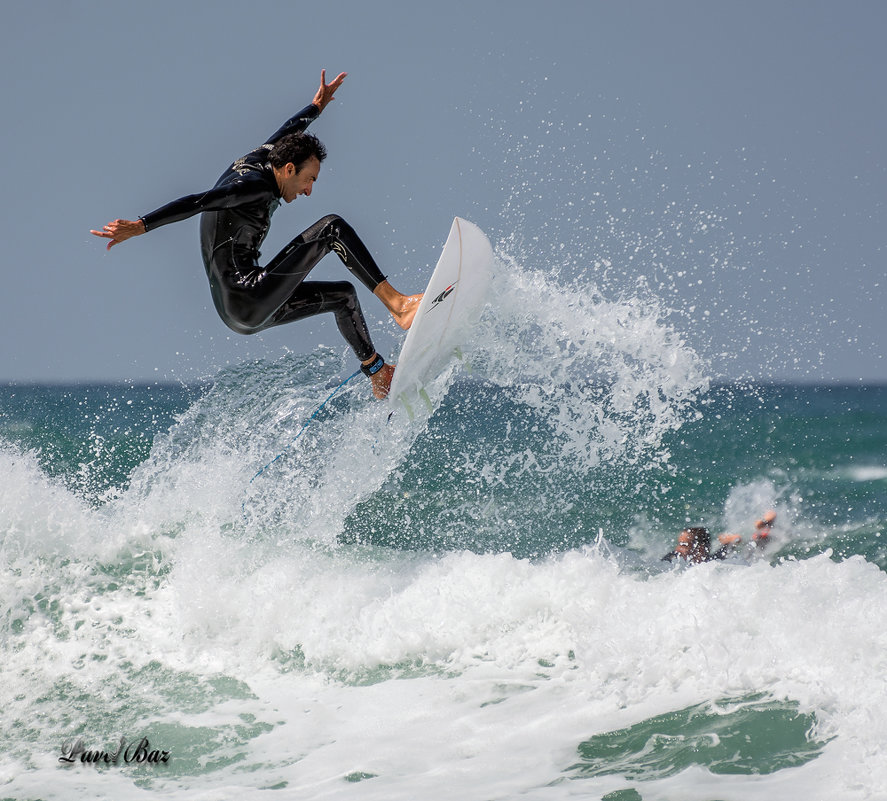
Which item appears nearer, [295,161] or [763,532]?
[295,161]

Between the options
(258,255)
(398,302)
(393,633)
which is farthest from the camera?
(398,302)

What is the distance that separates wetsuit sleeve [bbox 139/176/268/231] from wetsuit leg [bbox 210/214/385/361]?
377 mm

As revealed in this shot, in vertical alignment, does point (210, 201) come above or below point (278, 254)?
above

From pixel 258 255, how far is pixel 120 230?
97 centimetres

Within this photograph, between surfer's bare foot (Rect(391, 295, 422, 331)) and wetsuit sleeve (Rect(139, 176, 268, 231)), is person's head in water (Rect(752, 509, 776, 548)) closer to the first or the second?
surfer's bare foot (Rect(391, 295, 422, 331))

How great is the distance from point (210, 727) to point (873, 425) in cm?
3345

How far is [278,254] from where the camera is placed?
16.8ft

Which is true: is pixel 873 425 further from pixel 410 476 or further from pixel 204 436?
pixel 204 436

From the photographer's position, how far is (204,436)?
267 inches

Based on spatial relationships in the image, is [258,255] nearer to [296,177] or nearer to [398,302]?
[296,177]

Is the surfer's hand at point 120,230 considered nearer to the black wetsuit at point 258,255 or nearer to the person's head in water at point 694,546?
the black wetsuit at point 258,255

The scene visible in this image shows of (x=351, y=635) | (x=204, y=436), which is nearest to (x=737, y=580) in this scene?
(x=351, y=635)

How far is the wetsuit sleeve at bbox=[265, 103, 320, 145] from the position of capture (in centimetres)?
533

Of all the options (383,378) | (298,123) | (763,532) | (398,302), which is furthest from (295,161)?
(763,532)
